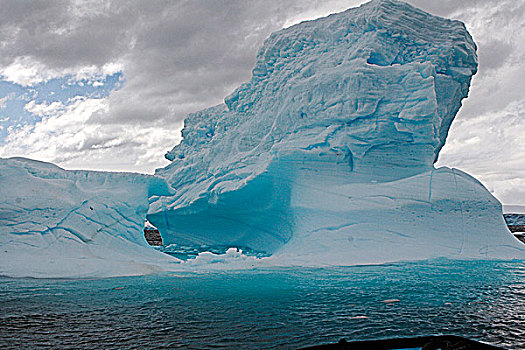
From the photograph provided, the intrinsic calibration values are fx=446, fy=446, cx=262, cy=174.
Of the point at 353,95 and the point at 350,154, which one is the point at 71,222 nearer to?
the point at 350,154

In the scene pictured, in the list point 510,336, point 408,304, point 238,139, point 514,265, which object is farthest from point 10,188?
point 514,265

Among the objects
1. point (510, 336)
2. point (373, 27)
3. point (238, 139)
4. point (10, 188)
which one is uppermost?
point (373, 27)

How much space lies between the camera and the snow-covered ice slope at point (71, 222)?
787 cm

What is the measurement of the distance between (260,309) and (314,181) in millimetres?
5953

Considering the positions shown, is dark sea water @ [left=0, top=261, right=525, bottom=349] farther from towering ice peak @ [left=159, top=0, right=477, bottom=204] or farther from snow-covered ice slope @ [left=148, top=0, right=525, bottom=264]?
towering ice peak @ [left=159, top=0, right=477, bottom=204]

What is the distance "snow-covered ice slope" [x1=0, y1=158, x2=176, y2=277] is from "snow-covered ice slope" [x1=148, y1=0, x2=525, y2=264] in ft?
8.38

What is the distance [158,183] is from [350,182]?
461 cm

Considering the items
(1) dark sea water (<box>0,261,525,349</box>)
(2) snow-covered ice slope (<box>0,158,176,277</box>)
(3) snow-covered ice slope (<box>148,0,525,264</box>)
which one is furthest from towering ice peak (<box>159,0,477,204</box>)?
(1) dark sea water (<box>0,261,525,349</box>)

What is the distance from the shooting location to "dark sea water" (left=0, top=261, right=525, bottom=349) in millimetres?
3918

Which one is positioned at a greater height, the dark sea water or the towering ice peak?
the towering ice peak

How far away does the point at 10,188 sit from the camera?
29.2 ft

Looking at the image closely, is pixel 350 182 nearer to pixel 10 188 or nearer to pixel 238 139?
pixel 238 139

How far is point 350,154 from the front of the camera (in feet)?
35.2

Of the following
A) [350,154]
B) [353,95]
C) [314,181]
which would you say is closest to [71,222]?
Result: [314,181]
